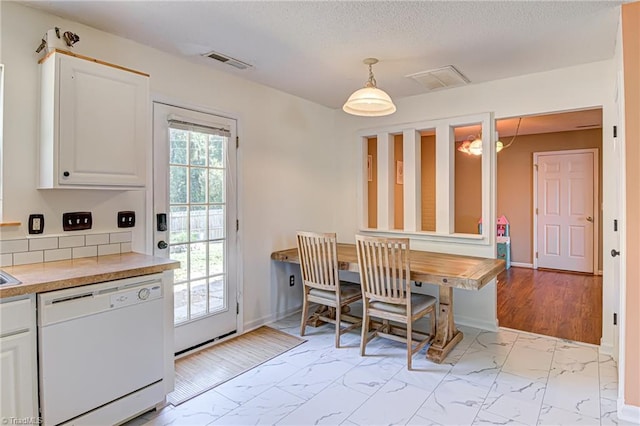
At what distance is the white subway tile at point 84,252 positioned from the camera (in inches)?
91.0

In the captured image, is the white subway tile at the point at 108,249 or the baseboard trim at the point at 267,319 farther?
the baseboard trim at the point at 267,319

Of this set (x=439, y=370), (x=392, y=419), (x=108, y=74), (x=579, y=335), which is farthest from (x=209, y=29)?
(x=579, y=335)

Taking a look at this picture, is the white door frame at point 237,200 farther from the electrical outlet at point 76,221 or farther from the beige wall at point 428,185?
the beige wall at point 428,185

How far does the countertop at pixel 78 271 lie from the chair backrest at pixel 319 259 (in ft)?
4.05

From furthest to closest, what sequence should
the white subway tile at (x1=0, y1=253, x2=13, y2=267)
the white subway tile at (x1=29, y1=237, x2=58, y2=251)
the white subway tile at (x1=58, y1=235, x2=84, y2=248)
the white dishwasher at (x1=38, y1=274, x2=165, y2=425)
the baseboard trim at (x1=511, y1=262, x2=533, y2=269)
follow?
1. the baseboard trim at (x1=511, y1=262, x2=533, y2=269)
2. the white subway tile at (x1=58, y1=235, x2=84, y2=248)
3. the white subway tile at (x1=29, y1=237, x2=58, y2=251)
4. the white subway tile at (x1=0, y1=253, x2=13, y2=267)
5. the white dishwasher at (x1=38, y1=274, x2=165, y2=425)

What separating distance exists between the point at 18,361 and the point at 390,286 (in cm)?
220

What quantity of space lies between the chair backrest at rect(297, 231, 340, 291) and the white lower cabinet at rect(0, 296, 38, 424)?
1.94 metres

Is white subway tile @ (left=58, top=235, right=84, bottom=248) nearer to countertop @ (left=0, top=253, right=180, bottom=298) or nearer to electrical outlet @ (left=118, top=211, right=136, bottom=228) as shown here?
countertop @ (left=0, top=253, right=180, bottom=298)

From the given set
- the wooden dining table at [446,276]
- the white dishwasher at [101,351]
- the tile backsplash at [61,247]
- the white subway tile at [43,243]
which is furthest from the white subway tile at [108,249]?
the wooden dining table at [446,276]

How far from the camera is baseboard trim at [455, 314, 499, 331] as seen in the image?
11.5 ft

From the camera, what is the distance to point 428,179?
6344 mm

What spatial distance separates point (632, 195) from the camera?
6.75ft

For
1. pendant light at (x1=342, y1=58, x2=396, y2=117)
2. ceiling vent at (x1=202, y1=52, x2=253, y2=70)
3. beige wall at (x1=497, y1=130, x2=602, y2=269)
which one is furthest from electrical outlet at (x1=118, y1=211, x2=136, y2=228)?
beige wall at (x1=497, y1=130, x2=602, y2=269)

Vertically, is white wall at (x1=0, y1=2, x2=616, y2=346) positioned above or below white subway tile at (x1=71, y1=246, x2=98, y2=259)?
above
